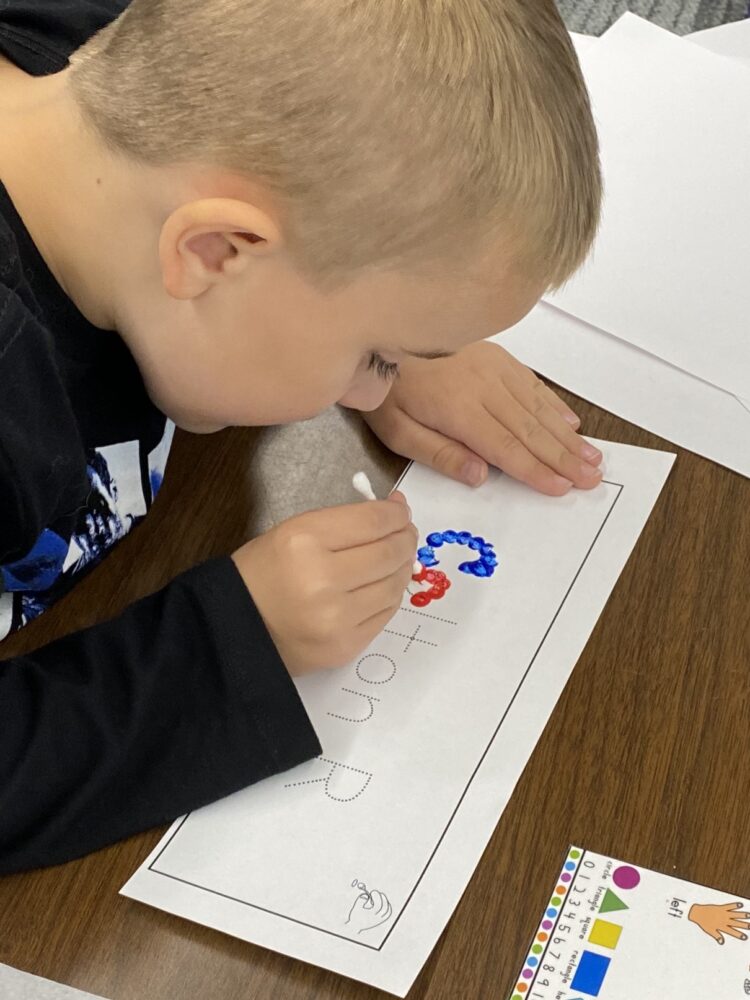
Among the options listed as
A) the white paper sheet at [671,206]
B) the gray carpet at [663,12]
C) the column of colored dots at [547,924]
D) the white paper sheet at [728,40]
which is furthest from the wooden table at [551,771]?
the gray carpet at [663,12]

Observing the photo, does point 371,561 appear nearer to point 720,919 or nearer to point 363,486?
point 363,486

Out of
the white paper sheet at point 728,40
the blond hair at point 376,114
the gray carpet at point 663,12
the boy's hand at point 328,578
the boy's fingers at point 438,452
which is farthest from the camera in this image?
the gray carpet at point 663,12

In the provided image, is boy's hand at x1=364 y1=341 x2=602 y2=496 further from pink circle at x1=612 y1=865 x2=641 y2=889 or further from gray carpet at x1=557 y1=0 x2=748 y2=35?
gray carpet at x1=557 y1=0 x2=748 y2=35

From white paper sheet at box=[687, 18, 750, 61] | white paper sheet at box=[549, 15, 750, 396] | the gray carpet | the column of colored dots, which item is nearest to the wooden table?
the column of colored dots

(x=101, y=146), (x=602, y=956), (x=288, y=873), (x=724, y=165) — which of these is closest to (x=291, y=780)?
(x=288, y=873)

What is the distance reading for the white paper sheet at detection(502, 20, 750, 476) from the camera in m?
0.71

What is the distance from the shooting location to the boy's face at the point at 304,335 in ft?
1.81

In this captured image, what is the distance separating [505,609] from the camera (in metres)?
0.62

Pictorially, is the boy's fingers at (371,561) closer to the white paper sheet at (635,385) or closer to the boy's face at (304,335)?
the boy's face at (304,335)

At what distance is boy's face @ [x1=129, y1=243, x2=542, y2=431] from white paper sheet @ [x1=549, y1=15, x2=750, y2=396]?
0.70 feet

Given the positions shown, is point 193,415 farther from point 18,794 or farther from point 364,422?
point 18,794

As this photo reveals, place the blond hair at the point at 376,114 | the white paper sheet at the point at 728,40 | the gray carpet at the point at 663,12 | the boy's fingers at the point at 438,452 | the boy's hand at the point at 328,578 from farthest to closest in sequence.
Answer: the gray carpet at the point at 663,12 → the white paper sheet at the point at 728,40 → the boy's fingers at the point at 438,452 → the boy's hand at the point at 328,578 → the blond hair at the point at 376,114

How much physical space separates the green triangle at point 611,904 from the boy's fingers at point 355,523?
21 centimetres

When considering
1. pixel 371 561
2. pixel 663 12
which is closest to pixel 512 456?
pixel 371 561
